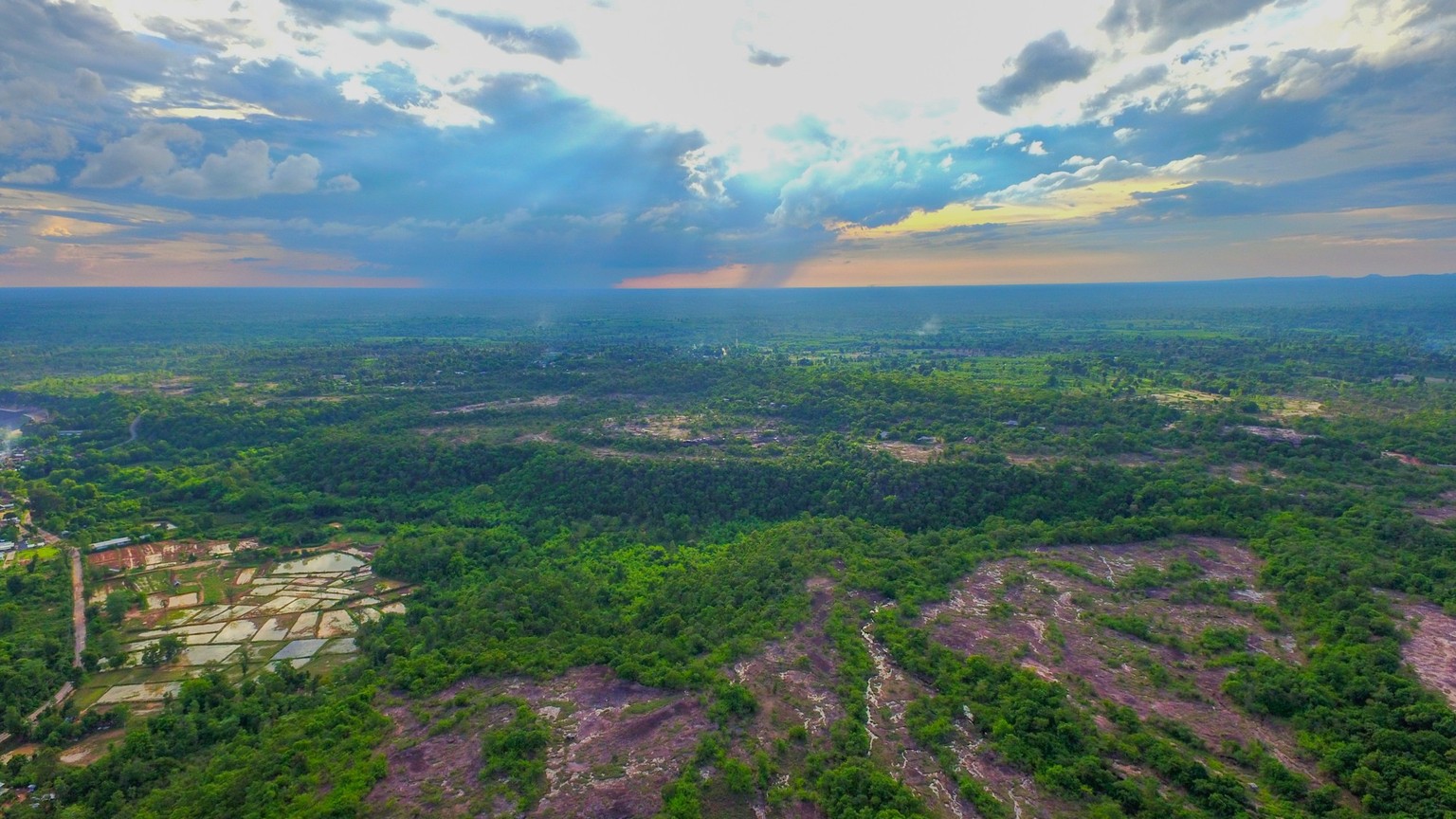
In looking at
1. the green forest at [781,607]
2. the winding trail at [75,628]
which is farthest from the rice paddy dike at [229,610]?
the winding trail at [75,628]

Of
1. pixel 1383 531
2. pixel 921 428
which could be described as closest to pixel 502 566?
pixel 921 428

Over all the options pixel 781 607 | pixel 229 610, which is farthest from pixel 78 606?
pixel 781 607

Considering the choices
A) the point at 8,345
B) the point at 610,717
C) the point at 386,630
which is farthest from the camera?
the point at 8,345

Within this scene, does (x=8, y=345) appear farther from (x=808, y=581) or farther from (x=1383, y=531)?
(x=1383, y=531)

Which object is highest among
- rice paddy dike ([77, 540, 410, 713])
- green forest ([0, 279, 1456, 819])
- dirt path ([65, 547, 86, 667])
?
green forest ([0, 279, 1456, 819])

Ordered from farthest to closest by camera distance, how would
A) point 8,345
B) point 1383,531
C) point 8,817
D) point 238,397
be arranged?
1. point 8,345
2. point 238,397
3. point 1383,531
4. point 8,817

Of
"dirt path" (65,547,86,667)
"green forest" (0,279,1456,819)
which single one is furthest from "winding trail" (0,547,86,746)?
"green forest" (0,279,1456,819)

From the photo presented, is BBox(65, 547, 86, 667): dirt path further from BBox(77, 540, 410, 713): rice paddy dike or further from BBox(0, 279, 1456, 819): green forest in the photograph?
BBox(77, 540, 410, 713): rice paddy dike
